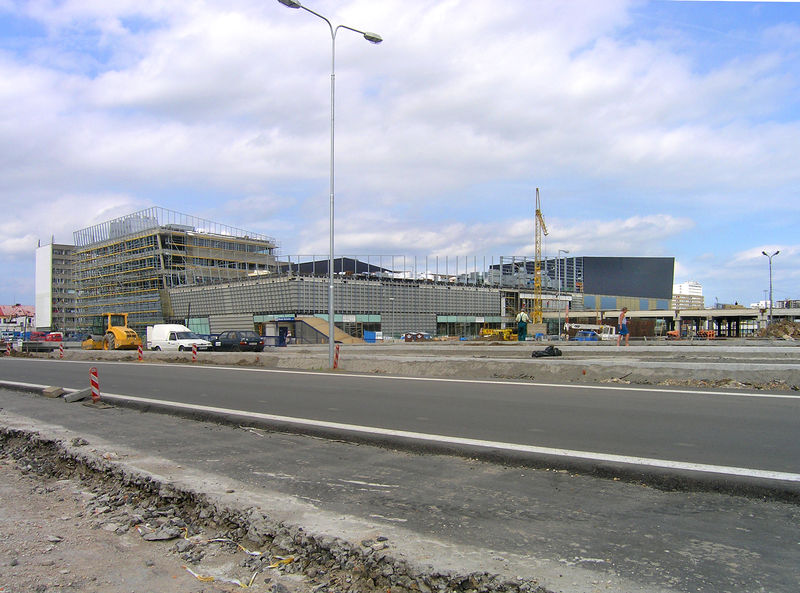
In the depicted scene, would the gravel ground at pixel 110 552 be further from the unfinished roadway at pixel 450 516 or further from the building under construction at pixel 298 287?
the building under construction at pixel 298 287

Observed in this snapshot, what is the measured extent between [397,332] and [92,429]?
68329mm

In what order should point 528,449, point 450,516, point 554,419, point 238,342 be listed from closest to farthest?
point 450,516
point 528,449
point 554,419
point 238,342

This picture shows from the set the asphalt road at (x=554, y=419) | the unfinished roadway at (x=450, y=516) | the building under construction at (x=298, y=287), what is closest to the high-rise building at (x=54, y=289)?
the building under construction at (x=298, y=287)

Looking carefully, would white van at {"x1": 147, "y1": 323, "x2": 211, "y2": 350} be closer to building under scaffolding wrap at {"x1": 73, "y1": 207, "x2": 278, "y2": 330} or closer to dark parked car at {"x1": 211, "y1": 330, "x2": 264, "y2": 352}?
dark parked car at {"x1": 211, "y1": 330, "x2": 264, "y2": 352}

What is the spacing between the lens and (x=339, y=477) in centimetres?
646

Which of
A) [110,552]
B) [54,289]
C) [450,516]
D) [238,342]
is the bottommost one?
[110,552]

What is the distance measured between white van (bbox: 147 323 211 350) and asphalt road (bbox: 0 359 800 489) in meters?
23.8

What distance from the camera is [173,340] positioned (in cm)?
3944

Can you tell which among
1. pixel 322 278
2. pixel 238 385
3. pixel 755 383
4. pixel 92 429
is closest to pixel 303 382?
pixel 238 385

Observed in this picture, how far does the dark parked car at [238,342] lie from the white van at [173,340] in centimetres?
166

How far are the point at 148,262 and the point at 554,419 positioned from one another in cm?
9549

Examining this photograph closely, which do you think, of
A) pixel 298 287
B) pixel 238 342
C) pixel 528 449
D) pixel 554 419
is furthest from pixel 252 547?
pixel 298 287

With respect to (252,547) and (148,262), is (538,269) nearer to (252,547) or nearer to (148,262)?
(148,262)

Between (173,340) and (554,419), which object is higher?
(554,419)
